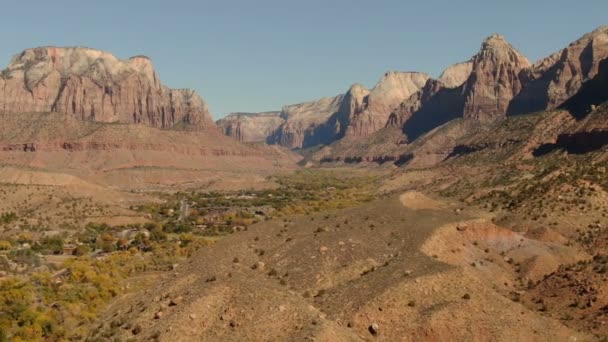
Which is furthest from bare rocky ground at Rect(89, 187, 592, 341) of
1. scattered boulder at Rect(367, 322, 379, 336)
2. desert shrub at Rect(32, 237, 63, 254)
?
desert shrub at Rect(32, 237, 63, 254)

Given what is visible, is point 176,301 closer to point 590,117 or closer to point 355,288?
point 355,288

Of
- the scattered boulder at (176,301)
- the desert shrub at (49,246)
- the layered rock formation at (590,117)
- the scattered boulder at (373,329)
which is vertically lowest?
the desert shrub at (49,246)

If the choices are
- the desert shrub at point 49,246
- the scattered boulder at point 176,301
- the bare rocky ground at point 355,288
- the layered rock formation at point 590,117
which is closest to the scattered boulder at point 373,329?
the bare rocky ground at point 355,288

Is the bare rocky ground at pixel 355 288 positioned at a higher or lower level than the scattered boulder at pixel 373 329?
higher

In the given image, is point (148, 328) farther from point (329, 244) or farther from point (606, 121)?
point (606, 121)

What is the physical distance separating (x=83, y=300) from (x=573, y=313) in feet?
119

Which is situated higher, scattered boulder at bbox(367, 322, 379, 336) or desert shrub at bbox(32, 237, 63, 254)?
scattered boulder at bbox(367, 322, 379, 336)

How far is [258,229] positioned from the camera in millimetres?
64062

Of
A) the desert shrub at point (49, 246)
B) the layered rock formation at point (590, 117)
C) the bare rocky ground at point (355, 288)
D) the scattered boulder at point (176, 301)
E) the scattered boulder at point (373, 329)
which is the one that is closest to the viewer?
the bare rocky ground at point (355, 288)

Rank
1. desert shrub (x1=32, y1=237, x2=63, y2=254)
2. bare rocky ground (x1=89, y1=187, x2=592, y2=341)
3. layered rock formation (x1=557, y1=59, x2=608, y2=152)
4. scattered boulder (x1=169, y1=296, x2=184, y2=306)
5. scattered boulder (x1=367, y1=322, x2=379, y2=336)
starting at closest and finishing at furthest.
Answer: bare rocky ground (x1=89, y1=187, x2=592, y2=341) < scattered boulder (x1=367, y1=322, x2=379, y2=336) < scattered boulder (x1=169, y1=296, x2=184, y2=306) < desert shrub (x1=32, y1=237, x2=63, y2=254) < layered rock formation (x1=557, y1=59, x2=608, y2=152)

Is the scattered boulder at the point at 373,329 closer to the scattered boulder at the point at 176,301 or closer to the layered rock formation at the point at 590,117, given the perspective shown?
the scattered boulder at the point at 176,301

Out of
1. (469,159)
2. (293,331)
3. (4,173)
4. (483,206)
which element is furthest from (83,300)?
(469,159)

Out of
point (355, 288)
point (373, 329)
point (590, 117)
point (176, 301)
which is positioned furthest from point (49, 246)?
point (590, 117)

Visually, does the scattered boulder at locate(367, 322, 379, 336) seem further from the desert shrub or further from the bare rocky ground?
the desert shrub
